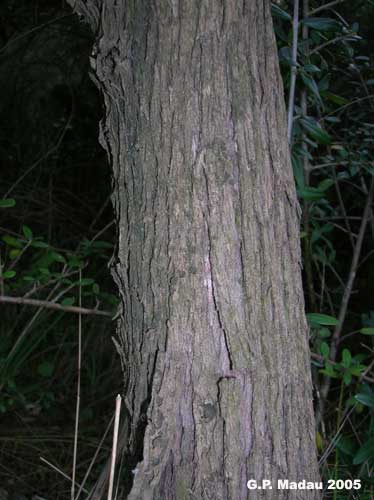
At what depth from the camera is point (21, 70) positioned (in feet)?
13.1

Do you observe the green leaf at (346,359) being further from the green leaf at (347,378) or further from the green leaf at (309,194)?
the green leaf at (309,194)

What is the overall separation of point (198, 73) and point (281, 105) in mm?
209

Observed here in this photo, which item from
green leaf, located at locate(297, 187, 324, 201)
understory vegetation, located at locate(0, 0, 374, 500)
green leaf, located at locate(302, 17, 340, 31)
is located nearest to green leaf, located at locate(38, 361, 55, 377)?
understory vegetation, located at locate(0, 0, 374, 500)

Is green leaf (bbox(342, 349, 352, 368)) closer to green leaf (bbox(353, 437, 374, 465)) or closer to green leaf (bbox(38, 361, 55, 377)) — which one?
green leaf (bbox(353, 437, 374, 465))

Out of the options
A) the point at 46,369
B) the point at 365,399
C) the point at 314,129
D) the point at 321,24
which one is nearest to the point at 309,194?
the point at 314,129

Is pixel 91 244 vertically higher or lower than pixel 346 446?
higher

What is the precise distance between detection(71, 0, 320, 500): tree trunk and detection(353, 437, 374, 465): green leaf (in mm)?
773

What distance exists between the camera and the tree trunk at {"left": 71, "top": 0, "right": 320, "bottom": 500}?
1236mm

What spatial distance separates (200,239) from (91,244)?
3.58 ft

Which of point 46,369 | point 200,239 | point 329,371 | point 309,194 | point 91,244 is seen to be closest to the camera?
point 200,239

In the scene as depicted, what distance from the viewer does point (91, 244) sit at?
7.43ft

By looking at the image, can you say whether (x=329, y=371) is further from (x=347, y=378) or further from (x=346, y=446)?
(x=346, y=446)

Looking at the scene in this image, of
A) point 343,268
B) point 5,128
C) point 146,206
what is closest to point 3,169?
point 5,128

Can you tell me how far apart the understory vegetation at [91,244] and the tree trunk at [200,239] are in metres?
0.38
